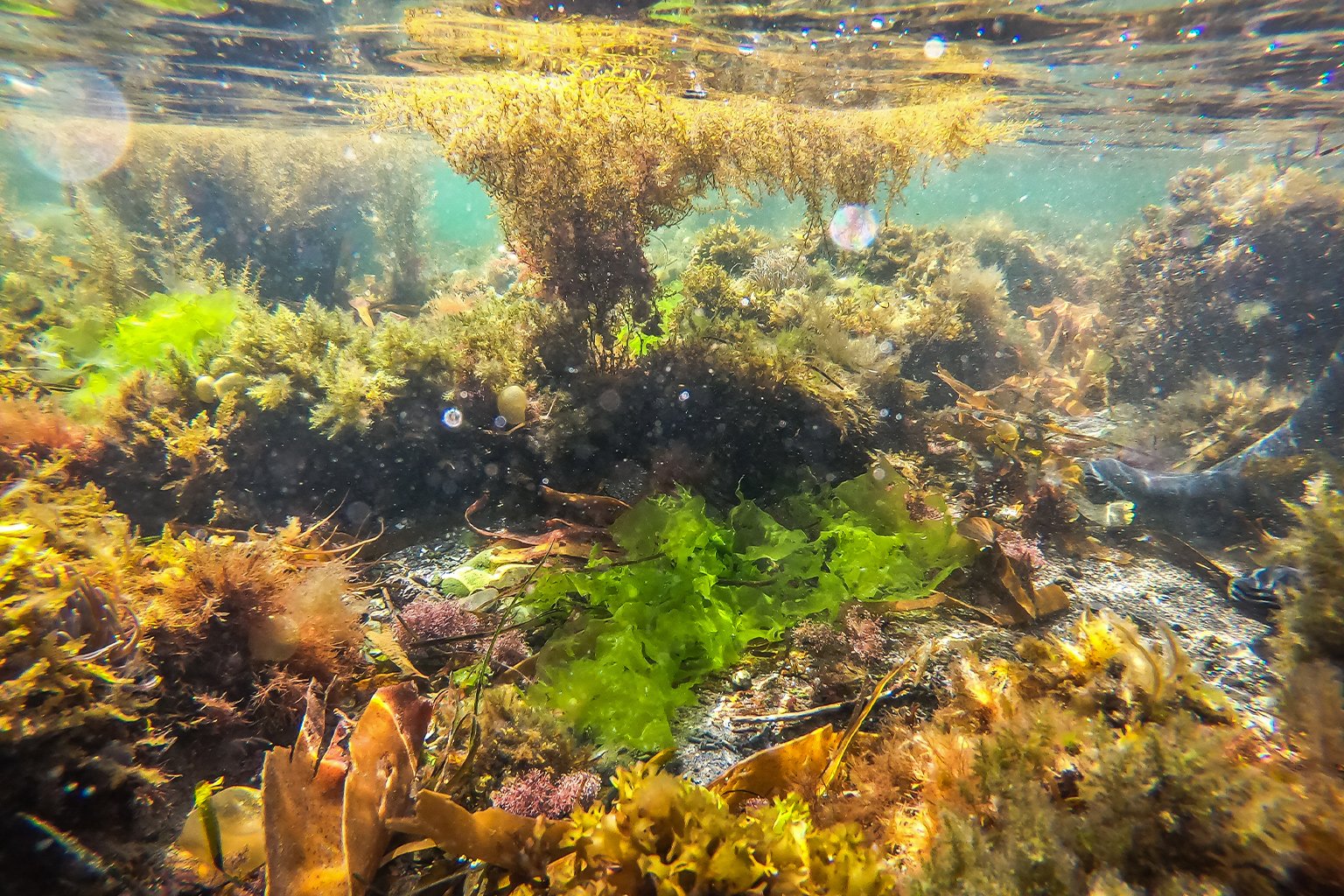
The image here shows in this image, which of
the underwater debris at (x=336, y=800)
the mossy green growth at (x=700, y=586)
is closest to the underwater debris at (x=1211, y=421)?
the mossy green growth at (x=700, y=586)

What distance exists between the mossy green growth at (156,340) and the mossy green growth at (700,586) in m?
4.82

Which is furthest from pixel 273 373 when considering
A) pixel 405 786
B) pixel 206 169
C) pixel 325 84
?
pixel 325 84

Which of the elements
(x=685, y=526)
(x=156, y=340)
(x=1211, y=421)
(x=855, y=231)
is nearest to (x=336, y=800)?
(x=685, y=526)

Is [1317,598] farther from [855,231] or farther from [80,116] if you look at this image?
[80,116]

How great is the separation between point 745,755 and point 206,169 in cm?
1963

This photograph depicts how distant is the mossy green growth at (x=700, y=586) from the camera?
2557mm

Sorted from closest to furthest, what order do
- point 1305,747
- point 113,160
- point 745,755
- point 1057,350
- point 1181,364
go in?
point 1305,747, point 745,755, point 1181,364, point 1057,350, point 113,160

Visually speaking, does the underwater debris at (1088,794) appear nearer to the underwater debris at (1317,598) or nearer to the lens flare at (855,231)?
the underwater debris at (1317,598)

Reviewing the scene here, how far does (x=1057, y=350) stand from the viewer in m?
10.8

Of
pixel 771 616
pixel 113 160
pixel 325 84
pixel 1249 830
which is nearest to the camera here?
pixel 1249 830

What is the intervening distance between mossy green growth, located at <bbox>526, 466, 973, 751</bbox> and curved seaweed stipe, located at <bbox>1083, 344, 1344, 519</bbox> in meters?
3.12

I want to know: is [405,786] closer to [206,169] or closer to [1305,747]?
[1305,747]

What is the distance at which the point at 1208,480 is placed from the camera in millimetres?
5633

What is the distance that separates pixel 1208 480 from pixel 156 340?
1105cm
